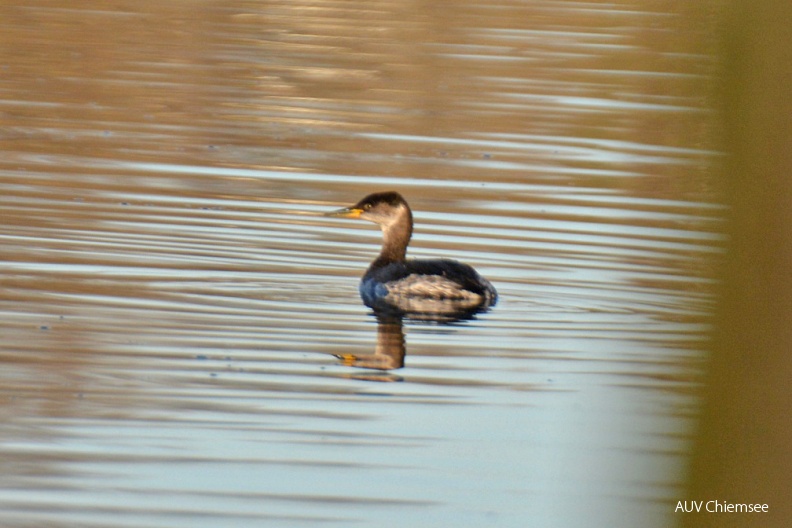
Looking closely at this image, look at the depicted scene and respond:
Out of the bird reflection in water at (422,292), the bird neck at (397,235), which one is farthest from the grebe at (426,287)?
the bird neck at (397,235)

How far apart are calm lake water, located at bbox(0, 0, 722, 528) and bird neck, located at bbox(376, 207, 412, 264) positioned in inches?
15.5

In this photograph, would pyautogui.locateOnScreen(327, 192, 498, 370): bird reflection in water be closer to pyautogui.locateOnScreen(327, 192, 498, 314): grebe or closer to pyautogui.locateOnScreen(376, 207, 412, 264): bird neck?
pyautogui.locateOnScreen(327, 192, 498, 314): grebe

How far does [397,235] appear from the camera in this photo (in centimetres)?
1009

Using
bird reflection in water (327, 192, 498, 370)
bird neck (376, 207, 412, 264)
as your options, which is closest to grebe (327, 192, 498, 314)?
bird reflection in water (327, 192, 498, 370)

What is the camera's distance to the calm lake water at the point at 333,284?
496cm

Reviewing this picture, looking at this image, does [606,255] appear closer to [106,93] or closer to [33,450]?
[33,450]

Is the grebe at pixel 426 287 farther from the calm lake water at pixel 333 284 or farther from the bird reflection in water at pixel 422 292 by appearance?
the calm lake water at pixel 333 284

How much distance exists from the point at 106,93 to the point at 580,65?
768cm

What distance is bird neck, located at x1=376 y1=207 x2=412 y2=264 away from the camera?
10.0 metres

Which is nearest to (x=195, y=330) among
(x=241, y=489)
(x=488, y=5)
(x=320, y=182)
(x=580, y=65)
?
(x=241, y=489)

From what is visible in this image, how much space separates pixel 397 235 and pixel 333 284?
0.76m

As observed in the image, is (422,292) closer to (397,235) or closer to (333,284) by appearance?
(333,284)

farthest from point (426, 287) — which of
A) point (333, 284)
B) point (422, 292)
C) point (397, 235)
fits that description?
point (397, 235)

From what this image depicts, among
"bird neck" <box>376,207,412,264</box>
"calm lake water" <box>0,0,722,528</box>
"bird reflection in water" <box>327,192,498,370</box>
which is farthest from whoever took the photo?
"bird neck" <box>376,207,412,264</box>
